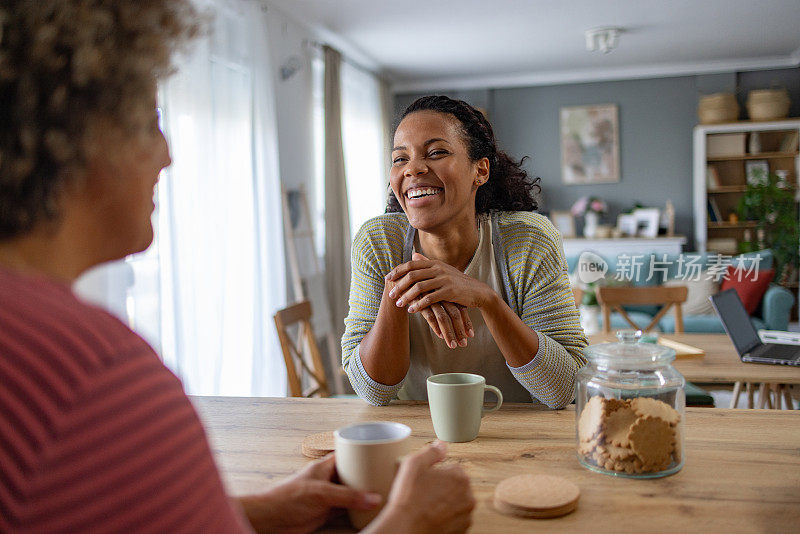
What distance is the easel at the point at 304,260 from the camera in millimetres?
4363

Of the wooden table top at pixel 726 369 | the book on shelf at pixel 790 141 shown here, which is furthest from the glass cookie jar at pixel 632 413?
the book on shelf at pixel 790 141

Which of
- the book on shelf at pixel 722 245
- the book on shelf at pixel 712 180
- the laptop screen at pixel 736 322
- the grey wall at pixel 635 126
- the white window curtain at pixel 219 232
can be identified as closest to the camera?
the laptop screen at pixel 736 322

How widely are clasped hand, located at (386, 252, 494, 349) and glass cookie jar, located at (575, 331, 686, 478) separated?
1.14 ft

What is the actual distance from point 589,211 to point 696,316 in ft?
7.44

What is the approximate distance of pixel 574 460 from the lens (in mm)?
1018

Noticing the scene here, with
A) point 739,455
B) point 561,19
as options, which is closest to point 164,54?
point 739,455

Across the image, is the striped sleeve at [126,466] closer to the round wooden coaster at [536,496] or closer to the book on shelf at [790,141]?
the round wooden coaster at [536,496]

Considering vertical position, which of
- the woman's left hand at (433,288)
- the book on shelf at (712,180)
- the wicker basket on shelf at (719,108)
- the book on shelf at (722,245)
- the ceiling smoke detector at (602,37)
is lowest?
the book on shelf at (722,245)

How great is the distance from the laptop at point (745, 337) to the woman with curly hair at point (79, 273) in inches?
83.8

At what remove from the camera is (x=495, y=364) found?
154 cm

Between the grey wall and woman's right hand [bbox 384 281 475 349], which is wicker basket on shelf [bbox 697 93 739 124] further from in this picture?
woman's right hand [bbox 384 281 475 349]

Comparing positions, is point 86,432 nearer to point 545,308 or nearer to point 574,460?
point 574,460

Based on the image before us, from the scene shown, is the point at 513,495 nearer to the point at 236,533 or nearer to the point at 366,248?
the point at 236,533

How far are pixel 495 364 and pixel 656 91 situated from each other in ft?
21.1
